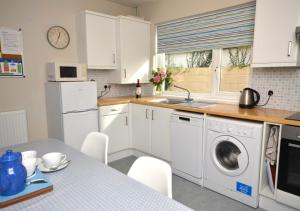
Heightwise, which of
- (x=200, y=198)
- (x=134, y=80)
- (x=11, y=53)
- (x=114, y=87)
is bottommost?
(x=200, y=198)

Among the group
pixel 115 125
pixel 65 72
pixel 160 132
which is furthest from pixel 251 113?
pixel 65 72

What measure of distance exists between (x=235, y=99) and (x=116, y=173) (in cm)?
221

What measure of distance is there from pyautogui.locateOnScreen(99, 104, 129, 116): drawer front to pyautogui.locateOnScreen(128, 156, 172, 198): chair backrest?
1894mm

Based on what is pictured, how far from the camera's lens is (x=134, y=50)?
12.1 ft

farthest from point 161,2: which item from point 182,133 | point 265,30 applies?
point 182,133

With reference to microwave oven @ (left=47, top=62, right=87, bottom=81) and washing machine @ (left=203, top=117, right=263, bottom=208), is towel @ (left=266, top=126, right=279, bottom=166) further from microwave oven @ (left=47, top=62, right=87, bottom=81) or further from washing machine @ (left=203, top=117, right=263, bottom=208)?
microwave oven @ (left=47, top=62, right=87, bottom=81)

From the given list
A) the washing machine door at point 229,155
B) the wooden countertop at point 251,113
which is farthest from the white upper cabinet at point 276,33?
the washing machine door at point 229,155

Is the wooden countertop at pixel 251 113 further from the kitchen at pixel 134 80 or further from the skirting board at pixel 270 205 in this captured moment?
the skirting board at pixel 270 205

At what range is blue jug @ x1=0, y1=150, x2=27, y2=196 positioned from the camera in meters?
0.97

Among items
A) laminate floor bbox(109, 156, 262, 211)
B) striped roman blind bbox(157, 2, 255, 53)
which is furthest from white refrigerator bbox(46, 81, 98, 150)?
striped roman blind bbox(157, 2, 255, 53)

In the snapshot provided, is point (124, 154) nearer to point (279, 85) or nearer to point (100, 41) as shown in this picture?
point (100, 41)

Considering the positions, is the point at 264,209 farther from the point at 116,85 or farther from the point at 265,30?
the point at 116,85

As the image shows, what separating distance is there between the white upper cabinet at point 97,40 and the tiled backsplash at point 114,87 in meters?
0.28

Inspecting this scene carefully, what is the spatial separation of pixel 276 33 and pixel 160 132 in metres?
1.80
